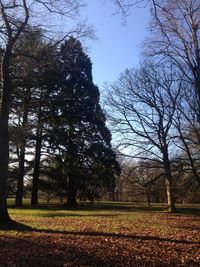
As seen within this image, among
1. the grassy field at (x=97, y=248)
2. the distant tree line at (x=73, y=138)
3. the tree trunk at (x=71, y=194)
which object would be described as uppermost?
the distant tree line at (x=73, y=138)

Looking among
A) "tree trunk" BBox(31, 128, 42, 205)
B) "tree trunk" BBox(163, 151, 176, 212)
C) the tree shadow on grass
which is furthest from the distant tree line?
the tree shadow on grass

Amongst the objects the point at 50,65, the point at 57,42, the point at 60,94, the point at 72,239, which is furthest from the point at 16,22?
the point at 60,94

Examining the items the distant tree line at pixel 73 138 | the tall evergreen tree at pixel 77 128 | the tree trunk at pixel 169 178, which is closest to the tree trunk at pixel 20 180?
the distant tree line at pixel 73 138

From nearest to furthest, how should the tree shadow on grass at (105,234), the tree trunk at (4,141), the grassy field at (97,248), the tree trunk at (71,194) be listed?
the grassy field at (97,248) → the tree shadow on grass at (105,234) → the tree trunk at (4,141) → the tree trunk at (71,194)

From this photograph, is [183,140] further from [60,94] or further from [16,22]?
[16,22]

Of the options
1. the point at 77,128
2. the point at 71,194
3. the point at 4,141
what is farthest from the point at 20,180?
the point at 4,141

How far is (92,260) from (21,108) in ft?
66.1

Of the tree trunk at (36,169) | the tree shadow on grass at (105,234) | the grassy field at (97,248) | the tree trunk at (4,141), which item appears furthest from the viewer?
the tree trunk at (36,169)

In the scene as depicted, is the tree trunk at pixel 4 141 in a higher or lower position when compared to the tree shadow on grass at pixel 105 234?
higher

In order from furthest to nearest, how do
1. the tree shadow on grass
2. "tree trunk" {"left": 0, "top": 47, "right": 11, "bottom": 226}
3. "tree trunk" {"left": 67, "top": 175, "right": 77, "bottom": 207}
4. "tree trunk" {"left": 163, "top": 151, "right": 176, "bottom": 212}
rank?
"tree trunk" {"left": 67, "top": 175, "right": 77, "bottom": 207} < "tree trunk" {"left": 163, "top": 151, "right": 176, "bottom": 212} < "tree trunk" {"left": 0, "top": 47, "right": 11, "bottom": 226} < the tree shadow on grass

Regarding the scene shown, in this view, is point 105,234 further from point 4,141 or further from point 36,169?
point 36,169

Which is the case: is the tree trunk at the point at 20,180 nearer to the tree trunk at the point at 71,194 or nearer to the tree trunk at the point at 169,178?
the tree trunk at the point at 71,194

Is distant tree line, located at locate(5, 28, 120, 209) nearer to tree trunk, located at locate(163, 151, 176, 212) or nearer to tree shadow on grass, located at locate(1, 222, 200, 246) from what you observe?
tree trunk, located at locate(163, 151, 176, 212)

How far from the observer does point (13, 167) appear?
138 ft
